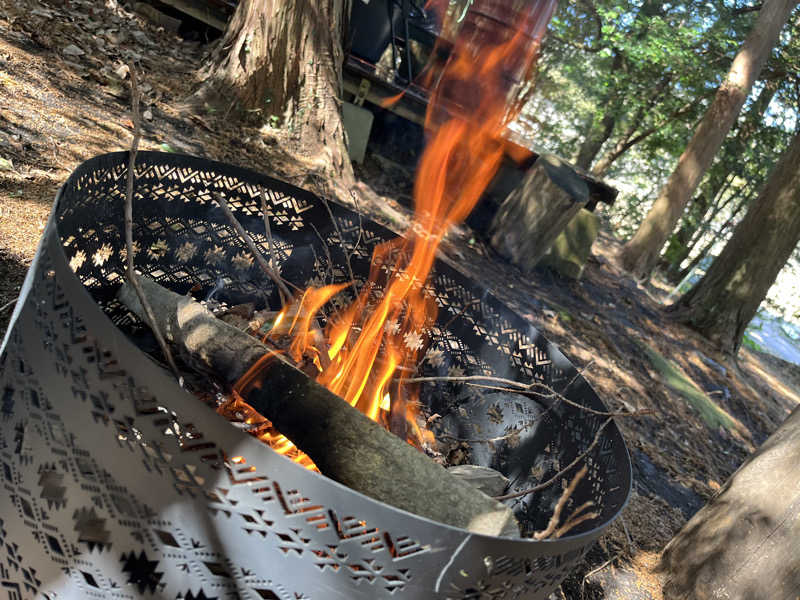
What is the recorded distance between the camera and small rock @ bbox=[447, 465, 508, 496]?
2.01 m

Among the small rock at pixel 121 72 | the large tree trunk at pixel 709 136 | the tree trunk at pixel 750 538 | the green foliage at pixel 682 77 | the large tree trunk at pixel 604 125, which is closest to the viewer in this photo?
the tree trunk at pixel 750 538

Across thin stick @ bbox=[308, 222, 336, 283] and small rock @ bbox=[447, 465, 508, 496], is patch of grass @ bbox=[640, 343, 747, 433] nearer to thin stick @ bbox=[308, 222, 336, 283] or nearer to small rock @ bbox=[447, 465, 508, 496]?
small rock @ bbox=[447, 465, 508, 496]

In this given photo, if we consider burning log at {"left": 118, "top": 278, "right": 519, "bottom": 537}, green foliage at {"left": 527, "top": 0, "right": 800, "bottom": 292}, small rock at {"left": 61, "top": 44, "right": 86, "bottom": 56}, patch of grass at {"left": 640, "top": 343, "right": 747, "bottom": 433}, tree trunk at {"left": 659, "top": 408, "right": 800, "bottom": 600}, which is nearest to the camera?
burning log at {"left": 118, "top": 278, "right": 519, "bottom": 537}

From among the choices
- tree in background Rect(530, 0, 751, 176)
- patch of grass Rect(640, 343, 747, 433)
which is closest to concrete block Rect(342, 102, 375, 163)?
patch of grass Rect(640, 343, 747, 433)

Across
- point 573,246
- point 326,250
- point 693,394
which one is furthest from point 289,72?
point 693,394

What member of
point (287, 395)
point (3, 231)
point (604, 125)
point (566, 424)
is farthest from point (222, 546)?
point (604, 125)

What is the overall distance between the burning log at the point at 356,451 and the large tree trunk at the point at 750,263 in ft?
23.4

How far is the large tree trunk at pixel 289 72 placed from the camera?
4.67 meters

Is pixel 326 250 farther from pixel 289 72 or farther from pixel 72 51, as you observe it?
pixel 72 51

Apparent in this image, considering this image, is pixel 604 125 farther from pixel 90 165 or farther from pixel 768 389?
pixel 90 165

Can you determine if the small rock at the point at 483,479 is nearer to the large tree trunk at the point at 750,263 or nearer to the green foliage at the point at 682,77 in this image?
the large tree trunk at the point at 750,263

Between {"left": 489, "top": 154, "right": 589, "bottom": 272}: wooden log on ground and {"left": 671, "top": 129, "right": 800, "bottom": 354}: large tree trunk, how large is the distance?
247 centimetres

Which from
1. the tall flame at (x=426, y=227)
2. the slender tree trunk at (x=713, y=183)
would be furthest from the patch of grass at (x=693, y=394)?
the slender tree trunk at (x=713, y=183)

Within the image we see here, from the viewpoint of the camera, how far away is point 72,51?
449 cm
